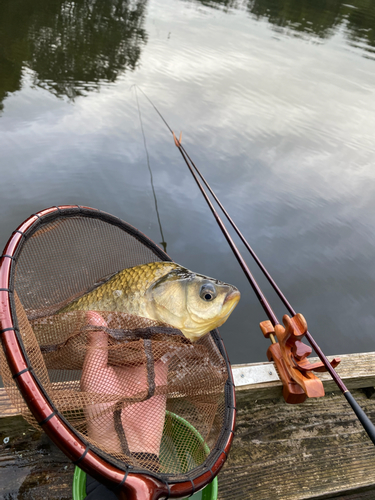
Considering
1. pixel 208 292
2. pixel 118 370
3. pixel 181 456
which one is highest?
pixel 208 292

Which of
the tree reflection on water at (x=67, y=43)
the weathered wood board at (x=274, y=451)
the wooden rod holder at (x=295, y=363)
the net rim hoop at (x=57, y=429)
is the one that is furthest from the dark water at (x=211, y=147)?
the net rim hoop at (x=57, y=429)

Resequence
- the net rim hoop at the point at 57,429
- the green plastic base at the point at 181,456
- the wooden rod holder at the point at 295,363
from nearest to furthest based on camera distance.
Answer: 1. the net rim hoop at the point at 57,429
2. the green plastic base at the point at 181,456
3. the wooden rod holder at the point at 295,363

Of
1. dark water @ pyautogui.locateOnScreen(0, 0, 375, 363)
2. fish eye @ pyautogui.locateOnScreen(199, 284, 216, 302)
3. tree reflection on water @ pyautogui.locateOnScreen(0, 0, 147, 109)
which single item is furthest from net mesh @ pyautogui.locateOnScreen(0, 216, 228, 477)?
tree reflection on water @ pyautogui.locateOnScreen(0, 0, 147, 109)

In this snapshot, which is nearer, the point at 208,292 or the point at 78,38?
the point at 208,292

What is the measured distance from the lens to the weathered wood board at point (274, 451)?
156cm

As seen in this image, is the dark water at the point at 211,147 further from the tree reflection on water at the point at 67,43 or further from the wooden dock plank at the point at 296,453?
the wooden dock plank at the point at 296,453

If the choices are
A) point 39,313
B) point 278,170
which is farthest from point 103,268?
point 278,170

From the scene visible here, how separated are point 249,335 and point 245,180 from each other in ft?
10.3

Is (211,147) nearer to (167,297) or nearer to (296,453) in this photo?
(167,297)

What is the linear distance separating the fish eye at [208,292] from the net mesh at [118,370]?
21cm

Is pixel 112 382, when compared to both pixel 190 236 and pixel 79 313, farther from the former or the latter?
pixel 190 236

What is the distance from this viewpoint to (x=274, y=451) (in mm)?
1864

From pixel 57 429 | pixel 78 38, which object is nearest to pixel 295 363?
A: pixel 57 429

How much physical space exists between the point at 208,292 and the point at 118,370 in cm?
54
